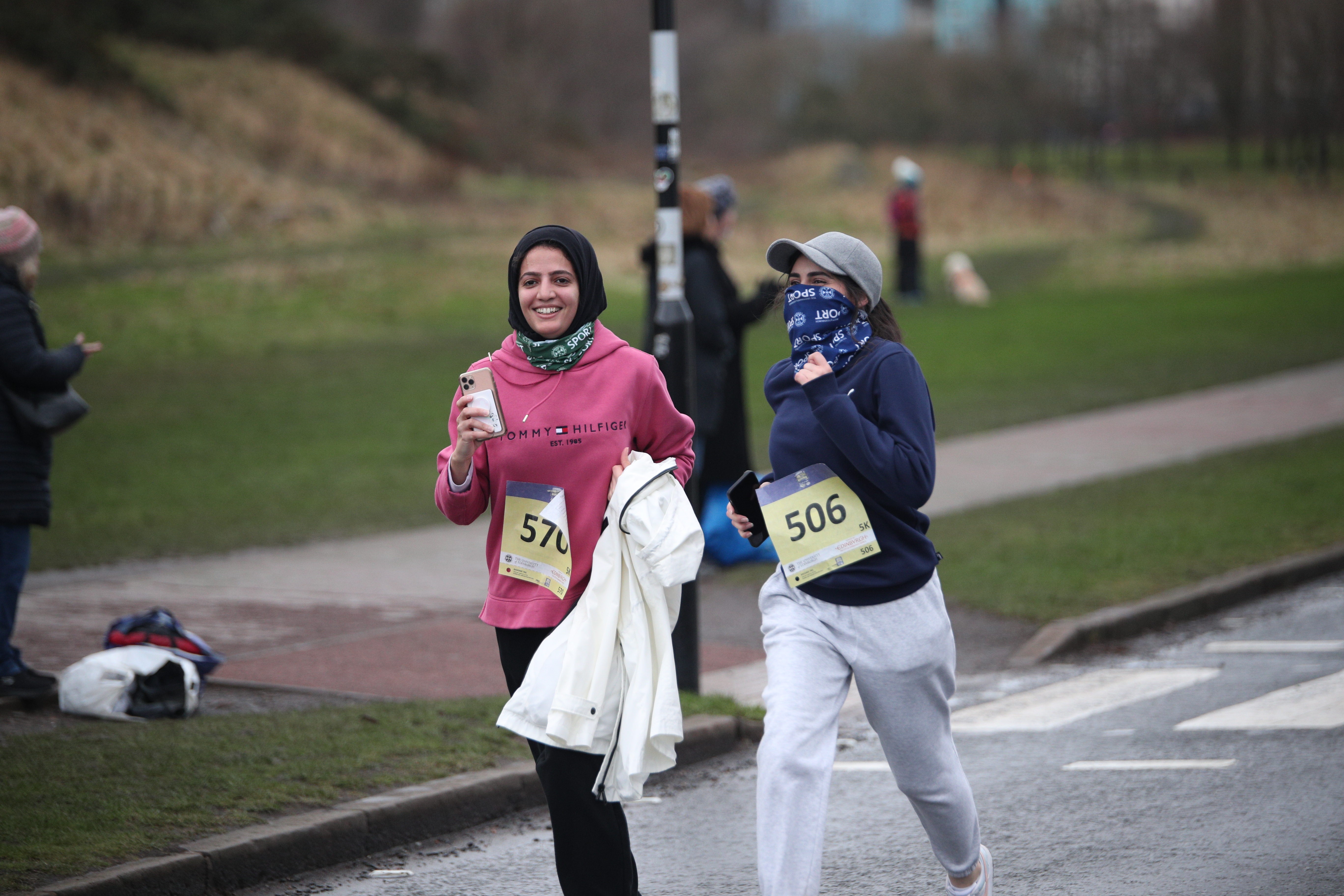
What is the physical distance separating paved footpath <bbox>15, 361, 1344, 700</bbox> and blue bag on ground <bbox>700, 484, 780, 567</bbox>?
6.3 inches

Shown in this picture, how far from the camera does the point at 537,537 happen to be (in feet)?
13.3

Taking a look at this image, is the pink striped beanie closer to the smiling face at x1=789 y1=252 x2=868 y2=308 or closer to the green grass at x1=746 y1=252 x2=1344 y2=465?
the smiling face at x1=789 y1=252 x2=868 y2=308

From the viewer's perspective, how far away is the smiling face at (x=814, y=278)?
13.6 ft

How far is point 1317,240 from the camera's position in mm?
41844

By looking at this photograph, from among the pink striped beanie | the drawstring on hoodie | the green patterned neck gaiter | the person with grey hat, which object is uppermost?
the pink striped beanie

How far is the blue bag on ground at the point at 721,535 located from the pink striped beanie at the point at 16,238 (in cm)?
415

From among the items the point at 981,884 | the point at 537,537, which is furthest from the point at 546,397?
the point at 981,884

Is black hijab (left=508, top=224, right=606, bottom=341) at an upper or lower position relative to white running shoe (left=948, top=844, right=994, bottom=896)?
upper

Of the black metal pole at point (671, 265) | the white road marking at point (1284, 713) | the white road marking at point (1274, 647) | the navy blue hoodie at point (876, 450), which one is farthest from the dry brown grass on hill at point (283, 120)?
the navy blue hoodie at point (876, 450)

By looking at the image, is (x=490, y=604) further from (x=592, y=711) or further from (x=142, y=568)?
(x=142, y=568)

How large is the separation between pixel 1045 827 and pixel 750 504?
185cm

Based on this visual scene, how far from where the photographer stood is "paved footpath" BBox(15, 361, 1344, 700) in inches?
296

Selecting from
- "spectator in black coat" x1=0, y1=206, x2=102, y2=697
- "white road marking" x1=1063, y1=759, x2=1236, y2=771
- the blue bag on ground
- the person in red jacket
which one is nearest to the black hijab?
"white road marking" x1=1063, y1=759, x2=1236, y2=771

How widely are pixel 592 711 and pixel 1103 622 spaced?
5.02 meters
